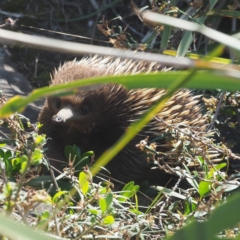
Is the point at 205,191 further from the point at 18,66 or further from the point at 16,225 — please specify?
the point at 18,66

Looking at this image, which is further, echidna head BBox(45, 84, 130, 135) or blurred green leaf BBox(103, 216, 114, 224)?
echidna head BBox(45, 84, 130, 135)

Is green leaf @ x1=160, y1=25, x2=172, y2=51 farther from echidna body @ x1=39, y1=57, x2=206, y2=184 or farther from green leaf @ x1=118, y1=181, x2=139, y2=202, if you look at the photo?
green leaf @ x1=118, y1=181, x2=139, y2=202

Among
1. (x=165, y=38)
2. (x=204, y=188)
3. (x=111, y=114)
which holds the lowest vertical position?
(x=111, y=114)

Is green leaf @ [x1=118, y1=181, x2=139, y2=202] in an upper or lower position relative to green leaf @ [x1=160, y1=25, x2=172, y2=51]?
lower

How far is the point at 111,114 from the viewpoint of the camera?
3199 mm

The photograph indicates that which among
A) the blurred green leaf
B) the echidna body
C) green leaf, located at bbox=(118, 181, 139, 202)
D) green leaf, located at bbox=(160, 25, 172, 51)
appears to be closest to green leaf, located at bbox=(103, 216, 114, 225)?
the blurred green leaf

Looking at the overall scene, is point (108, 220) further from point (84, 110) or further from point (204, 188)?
point (84, 110)

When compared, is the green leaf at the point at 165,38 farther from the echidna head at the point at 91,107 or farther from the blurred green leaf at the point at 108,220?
the blurred green leaf at the point at 108,220

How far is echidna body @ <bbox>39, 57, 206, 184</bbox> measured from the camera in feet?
10.0

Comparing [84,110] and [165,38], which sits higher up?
[165,38]

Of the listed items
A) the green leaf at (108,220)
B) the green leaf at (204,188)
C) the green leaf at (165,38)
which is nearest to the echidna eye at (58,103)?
the green leaf at (165,38)

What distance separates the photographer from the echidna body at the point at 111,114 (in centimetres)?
306

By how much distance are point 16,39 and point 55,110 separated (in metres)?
2.12

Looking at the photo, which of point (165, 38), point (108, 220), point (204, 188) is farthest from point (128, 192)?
point (165, 38)
